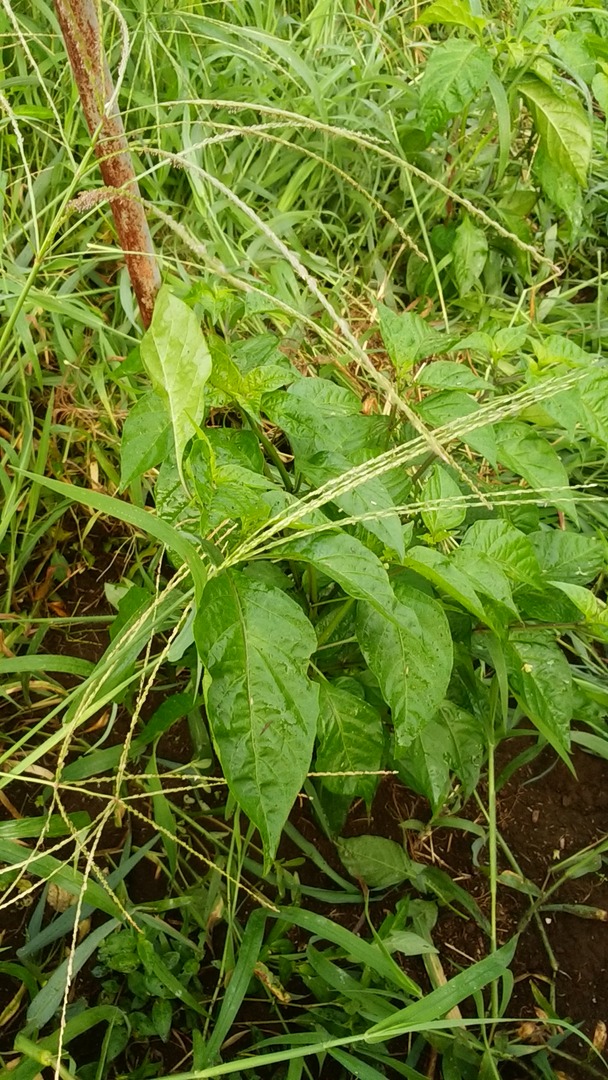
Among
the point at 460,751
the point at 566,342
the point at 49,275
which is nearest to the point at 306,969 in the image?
the point at 460,751

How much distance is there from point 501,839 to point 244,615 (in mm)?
695

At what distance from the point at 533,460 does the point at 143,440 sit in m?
0.49

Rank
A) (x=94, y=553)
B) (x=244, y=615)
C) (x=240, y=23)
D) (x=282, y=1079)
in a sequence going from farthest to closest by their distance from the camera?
(x=240, y=23) → (x=94, y=553) → (x=282, y=1079) → (x=244, y=615)

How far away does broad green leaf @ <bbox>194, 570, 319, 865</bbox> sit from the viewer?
25.4 inches

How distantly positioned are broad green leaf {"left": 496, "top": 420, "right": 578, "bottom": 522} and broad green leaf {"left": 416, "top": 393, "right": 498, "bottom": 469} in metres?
0.05

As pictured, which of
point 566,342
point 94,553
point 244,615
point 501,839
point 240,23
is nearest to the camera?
point 244,615

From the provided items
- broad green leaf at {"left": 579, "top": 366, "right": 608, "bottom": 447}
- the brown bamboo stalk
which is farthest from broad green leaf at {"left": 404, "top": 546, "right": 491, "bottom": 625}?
the brown bamboo stalk

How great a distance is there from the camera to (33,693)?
1188 millimetres

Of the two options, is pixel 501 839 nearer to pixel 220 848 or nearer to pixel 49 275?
pixel 220 848

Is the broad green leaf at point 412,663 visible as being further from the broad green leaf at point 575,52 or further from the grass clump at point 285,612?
the broad green leaf at point 575,52

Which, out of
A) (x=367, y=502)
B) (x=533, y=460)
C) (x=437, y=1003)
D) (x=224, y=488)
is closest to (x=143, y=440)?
(x=224, y=488)

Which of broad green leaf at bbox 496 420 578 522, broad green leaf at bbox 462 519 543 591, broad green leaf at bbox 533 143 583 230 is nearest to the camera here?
broad green leaf at bbox 462 519 543 591

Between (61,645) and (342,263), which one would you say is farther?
(342,263)

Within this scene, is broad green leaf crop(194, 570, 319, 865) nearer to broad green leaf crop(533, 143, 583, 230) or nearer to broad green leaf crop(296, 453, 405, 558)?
broad green leaf crop(296, 453, 405, 558)
